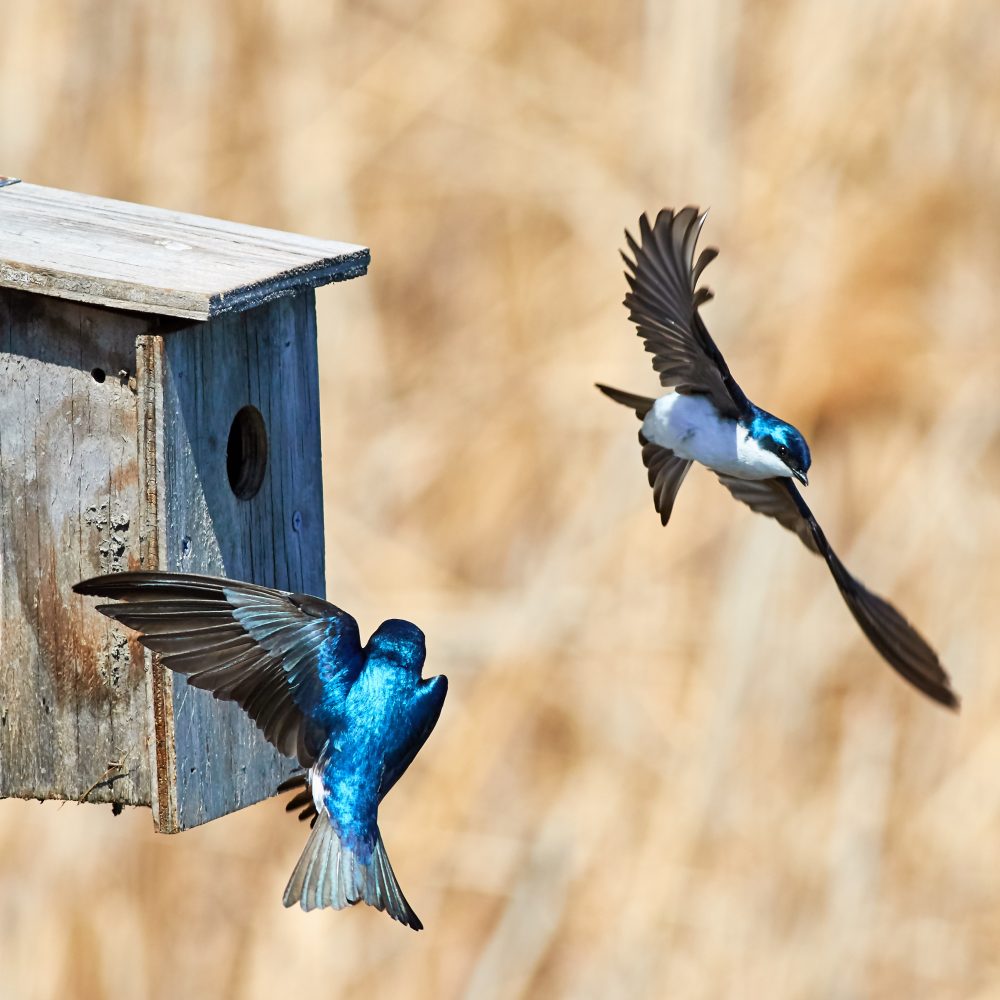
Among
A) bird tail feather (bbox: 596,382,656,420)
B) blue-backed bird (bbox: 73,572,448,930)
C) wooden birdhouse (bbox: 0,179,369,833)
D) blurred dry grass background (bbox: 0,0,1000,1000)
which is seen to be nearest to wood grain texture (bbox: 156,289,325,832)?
wooden birdhouse (bbox: 0,179,369,833)

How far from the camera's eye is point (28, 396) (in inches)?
113

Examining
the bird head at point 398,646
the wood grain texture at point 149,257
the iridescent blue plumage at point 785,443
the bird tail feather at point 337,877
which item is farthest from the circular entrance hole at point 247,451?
the iridescent blue plumage at point 785,443

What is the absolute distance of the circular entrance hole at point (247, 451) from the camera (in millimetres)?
3053

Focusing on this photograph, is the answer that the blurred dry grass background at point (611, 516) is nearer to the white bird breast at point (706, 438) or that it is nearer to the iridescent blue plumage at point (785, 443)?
the white bird breast at point (706, 438)

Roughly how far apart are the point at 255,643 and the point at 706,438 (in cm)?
82

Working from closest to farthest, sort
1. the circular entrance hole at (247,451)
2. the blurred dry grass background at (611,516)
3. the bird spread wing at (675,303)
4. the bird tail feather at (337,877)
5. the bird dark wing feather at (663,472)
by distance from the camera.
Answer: the bird spread wing at (675,303)
the bird tail feather at (337,877)
the circular entrance hole at (247,451)
the bird dark wing feather at (663,472)
the blurred dry grass background at (611,516)

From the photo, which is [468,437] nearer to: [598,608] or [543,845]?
[598,608]

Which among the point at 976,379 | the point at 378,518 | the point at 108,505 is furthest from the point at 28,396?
the point at 976,379

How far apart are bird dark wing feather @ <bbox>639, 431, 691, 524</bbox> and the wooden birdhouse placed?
1.99 feet

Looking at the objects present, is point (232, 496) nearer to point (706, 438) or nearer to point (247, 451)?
point (247, 451)

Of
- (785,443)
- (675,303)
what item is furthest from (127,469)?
(785,443)

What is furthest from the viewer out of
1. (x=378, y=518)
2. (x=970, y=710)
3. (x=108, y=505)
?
(x=378, y=518)

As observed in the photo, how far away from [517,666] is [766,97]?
175 cm

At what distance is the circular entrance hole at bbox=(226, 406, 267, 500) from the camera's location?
3.05 metres
